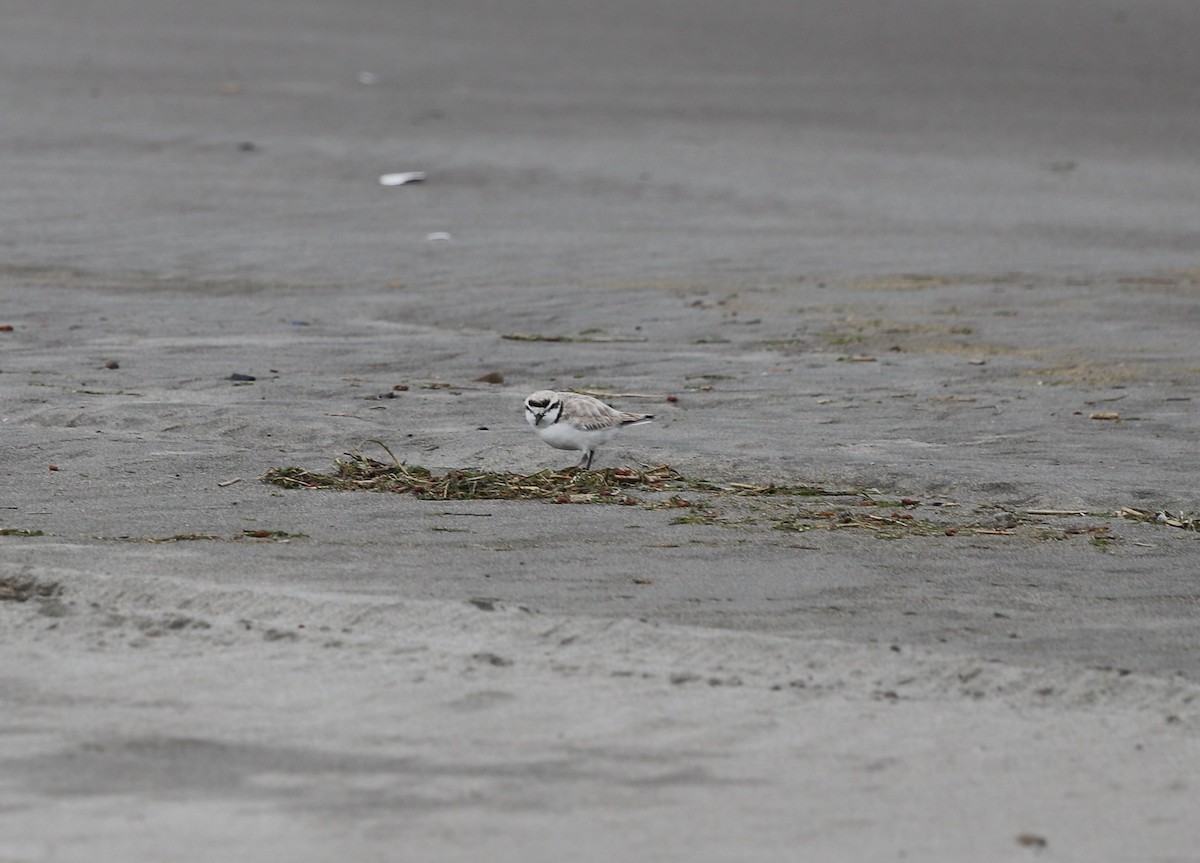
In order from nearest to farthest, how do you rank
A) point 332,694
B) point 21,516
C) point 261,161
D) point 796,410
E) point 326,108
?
point 332,694 < point 21,516 < point 796,410 < point 261,161 < point 326,108

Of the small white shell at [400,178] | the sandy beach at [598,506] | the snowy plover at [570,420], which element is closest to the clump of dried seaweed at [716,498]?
the sandy beach at [598,506]

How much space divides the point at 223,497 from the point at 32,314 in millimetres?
5515

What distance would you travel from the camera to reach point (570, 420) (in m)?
7.50

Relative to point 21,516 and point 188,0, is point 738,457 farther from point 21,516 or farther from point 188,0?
Answer: point 188,0

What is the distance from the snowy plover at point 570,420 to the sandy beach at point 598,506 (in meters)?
0.29

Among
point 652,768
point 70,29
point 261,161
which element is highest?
point 70,29

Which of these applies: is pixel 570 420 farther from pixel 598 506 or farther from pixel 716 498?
pixel 716 498

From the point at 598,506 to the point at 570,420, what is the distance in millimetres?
469

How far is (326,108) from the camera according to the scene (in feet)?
71.5

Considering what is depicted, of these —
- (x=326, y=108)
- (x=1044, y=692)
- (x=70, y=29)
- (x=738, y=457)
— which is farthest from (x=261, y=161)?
(x=1044, y=692)

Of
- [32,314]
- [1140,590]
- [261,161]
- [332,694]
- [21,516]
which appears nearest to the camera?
[332,694]

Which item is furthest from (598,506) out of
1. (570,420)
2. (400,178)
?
(400,178)

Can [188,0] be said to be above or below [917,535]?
above

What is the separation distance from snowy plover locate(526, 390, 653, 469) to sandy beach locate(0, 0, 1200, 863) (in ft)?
0.96
